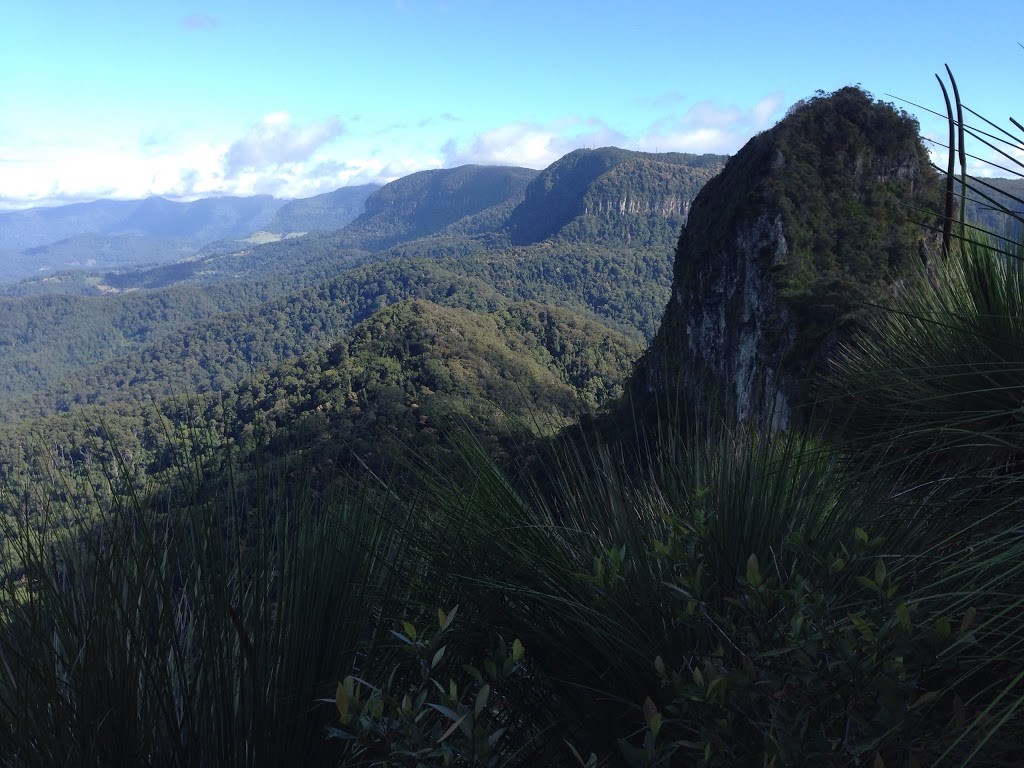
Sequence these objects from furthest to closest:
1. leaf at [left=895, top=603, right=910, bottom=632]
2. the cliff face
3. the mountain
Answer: the mountain
the cliff face
leaf at [left=895, top=603, right=910, bottom=632]

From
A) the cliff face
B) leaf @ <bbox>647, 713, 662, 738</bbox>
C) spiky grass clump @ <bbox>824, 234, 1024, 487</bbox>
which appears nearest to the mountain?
the cliff face

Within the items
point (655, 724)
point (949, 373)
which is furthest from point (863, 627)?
point (949, 373)

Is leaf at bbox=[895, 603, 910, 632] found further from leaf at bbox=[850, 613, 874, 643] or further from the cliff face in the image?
the cliff face

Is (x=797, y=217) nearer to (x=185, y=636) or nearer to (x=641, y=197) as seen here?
(x=185, y=636)

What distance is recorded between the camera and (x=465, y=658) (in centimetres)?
138

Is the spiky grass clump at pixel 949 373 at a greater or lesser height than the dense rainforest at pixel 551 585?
greater

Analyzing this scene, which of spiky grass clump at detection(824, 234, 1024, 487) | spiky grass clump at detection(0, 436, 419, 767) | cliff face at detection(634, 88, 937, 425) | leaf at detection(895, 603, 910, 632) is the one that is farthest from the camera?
cliff face at detection(634, 88, 937, 425)

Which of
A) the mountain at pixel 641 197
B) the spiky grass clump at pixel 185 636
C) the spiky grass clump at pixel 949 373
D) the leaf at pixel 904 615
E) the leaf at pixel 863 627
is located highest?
the mountain at pixel 641 197

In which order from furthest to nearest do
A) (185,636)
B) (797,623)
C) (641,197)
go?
(641,197) → (185,636) → (797,623)

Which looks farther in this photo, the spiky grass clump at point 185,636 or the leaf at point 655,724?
the spiky grass clump at point 185,636

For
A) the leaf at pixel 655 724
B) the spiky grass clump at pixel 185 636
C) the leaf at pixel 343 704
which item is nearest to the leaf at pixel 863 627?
the leaf at pixel 655 724

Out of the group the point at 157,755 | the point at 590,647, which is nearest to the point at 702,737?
the point at 590,647

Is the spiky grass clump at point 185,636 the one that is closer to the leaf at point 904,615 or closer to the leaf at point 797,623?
the leaf at point 797,623

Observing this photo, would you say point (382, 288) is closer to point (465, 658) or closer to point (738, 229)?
point (738, 229)
